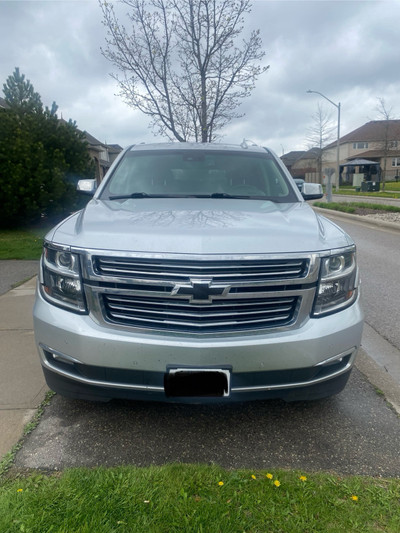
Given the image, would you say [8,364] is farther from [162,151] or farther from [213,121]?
[213,121]

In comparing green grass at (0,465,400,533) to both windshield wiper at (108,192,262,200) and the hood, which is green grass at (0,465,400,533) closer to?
the hood

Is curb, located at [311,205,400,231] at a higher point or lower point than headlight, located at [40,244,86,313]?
lower

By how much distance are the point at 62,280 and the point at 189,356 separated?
82 centimetres

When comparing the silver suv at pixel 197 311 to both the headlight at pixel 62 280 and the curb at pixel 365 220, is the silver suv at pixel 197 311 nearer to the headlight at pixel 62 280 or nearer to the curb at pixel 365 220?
the headlight at pixel 62 280

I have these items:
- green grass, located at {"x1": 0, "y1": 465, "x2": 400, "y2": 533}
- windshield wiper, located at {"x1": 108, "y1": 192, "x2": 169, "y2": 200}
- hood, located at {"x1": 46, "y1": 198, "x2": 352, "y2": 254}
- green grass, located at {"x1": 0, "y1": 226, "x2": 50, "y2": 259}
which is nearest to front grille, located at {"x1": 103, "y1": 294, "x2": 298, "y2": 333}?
hood, located at {"x1": 46, "y1": 198, "x2": 352, "y2": 254}

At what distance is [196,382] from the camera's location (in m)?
2.09

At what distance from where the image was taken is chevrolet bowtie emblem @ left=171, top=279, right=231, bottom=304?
2.06 m

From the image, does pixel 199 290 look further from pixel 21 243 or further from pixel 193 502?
pixel 21 243

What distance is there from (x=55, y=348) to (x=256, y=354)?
1083mm

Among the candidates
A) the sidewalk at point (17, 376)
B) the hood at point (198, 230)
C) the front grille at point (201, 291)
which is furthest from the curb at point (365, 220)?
the front grille at point (201, 291)

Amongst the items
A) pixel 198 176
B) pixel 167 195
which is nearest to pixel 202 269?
pixel 167 195

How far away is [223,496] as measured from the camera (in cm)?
195

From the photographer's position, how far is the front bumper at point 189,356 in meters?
2.05

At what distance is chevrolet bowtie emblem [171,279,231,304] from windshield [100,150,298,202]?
142 centimetres
